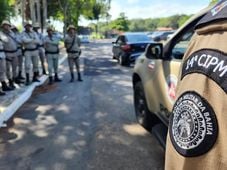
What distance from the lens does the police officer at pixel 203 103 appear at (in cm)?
121

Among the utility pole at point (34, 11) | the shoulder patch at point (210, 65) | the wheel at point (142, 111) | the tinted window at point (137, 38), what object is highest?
the utility pole at point (34, 11)

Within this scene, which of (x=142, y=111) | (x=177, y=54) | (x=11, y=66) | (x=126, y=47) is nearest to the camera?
(x=177, y=54)

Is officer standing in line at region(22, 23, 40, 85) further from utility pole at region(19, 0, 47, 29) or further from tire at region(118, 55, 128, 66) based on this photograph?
utility pole at region(19, 0, 47, 29)

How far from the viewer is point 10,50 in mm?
10086

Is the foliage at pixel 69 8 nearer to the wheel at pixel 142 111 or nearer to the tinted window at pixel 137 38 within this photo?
the tinted window at pixel 137 38

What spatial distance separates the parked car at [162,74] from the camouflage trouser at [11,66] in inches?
214

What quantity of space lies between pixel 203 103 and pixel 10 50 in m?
9.38

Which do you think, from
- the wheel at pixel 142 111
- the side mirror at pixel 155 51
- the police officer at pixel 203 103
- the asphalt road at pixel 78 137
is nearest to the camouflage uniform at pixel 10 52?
the asphalt road at pixel 78 137

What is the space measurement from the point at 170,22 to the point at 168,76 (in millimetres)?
112249

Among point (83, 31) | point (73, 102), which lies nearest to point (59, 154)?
point (73, 102)

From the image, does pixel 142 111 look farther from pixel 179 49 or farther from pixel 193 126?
pixel 193 126

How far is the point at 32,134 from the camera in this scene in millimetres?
6012

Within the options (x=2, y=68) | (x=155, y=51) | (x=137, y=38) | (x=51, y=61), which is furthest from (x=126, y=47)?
(x=155, y=51)

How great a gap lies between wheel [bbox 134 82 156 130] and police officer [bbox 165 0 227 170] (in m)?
4.11
